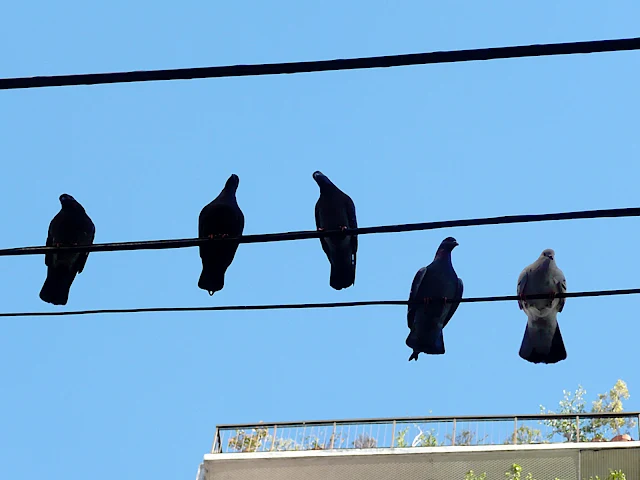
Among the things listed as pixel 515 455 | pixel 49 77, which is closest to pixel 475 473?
pixel 515 455

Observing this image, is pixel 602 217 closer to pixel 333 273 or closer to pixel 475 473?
pixel 333 273

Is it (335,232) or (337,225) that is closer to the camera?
(335,232)

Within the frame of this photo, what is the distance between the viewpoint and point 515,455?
17.7 m

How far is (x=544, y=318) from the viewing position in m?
10.2

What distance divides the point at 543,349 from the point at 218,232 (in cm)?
266

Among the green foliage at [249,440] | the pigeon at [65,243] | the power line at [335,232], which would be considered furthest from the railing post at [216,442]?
the power line at [335,232]

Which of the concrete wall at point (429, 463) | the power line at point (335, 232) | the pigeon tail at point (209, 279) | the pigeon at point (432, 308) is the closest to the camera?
the power line at point (335, 232)

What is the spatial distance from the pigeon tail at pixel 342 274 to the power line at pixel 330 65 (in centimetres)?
529

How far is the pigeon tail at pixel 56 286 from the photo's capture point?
10109 millimetres

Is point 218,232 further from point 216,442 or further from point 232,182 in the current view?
point 216,442

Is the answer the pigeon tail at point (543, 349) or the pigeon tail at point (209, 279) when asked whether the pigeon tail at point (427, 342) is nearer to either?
the pigeon tail at point (543, 349)

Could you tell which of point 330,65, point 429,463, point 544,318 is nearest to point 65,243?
point 544,318

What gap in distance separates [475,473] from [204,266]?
8.82m

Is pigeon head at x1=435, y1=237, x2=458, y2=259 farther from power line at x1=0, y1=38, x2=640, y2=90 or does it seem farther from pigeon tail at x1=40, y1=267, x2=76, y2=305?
power line at x1=0, y1=38, x2=640, y2=90
